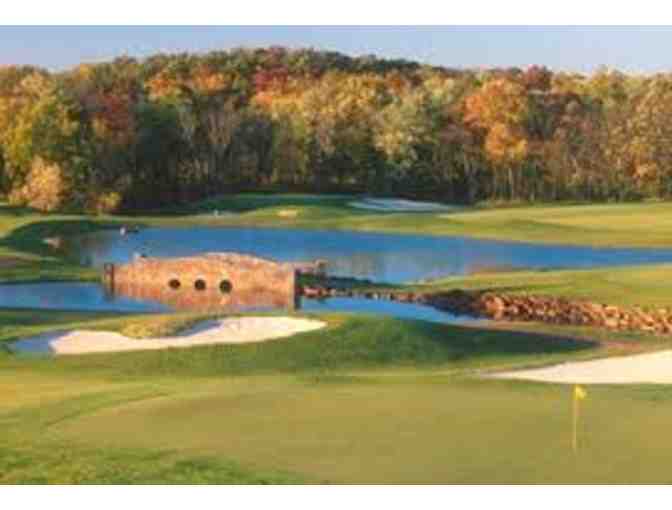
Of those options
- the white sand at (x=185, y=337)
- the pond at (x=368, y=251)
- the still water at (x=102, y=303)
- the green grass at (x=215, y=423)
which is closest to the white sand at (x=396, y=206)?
the pond at (x=368, y=251)

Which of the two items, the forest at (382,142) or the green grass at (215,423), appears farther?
the forest at (382,142)

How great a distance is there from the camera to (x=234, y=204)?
313 feet

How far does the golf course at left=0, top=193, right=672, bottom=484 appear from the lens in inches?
559

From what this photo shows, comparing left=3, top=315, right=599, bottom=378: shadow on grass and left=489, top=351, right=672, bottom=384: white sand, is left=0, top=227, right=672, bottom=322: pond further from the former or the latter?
left=489, top=351, right=672, bottom=384: white sand

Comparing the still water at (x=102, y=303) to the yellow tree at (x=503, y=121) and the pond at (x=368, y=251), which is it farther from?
the yellow tree at (x=503, y=121)

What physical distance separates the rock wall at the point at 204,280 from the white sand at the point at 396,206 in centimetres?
4737

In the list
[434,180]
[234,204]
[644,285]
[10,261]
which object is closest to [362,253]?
[10,261]

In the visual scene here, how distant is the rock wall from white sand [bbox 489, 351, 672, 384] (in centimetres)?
1677

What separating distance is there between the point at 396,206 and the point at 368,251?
3046 centimetres

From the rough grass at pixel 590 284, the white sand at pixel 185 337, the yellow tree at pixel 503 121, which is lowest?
the rough grass at pixel 590 284

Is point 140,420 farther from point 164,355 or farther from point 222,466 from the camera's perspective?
point 164,355

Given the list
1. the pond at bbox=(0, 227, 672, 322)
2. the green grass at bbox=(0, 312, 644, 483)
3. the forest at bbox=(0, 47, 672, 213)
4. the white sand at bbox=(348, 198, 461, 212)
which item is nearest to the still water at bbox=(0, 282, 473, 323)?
the pond at bbox=(0, 227, 672, 322)

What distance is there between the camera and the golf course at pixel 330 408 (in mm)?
14211

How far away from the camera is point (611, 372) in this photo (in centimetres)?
2823
